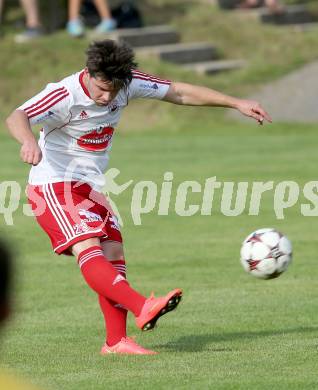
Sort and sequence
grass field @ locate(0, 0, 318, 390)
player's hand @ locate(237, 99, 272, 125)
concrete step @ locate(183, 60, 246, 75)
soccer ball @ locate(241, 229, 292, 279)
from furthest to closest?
concrete step @ locate(183, 60, 246, 75) → soccer ball @ locate(241, 229, 292, 279) → player's hand @ locate(237, 99, 272, 125) → grass field @ locate(0, 0, 318, 390)

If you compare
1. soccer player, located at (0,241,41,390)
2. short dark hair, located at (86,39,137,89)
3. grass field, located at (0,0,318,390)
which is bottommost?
grass field, located at (0,0,318,390)

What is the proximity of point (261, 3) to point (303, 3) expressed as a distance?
161 cm

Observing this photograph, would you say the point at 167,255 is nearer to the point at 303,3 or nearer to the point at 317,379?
the point at 317,379

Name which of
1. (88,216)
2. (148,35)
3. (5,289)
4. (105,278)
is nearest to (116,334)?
(105,278)

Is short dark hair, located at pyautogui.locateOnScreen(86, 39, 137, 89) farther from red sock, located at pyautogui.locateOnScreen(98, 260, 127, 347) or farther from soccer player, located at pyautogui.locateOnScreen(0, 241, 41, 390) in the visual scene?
soccer player, located at pyautogui.locateOnScreen(0, 241, 41, 390)

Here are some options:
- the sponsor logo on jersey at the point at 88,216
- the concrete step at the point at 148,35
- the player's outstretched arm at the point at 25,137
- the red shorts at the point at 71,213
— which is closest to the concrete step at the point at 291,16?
the concrete step at the point at 148,35

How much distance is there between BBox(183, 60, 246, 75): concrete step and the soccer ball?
16796 millimetres

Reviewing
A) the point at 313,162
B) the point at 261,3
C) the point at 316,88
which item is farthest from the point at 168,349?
the point at 261,3

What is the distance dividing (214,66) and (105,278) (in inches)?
716

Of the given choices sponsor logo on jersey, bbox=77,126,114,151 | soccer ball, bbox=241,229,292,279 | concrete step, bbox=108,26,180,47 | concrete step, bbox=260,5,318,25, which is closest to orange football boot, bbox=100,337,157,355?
soccer ball, bbox=241,229,292,279

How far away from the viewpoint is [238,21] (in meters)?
27.2

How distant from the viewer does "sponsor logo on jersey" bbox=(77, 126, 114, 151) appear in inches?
292

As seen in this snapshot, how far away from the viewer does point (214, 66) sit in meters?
24.9

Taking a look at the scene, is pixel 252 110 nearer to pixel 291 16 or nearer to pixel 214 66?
pixel 214 66
